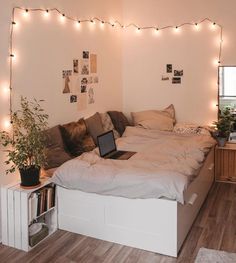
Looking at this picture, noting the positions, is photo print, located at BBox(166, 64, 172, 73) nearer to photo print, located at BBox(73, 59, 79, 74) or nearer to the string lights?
the string lights

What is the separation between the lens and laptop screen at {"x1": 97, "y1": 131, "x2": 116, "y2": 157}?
3615 mm

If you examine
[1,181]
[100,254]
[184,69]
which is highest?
[184,69]

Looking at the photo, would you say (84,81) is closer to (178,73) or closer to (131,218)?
(178,73)

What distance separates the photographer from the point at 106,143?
12.3ft

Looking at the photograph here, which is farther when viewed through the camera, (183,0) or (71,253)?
(183,0)

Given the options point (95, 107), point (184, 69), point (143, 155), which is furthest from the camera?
point (184, 69)

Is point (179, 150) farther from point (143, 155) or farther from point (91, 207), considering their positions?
point (91, 207)

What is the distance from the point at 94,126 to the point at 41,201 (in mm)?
1422

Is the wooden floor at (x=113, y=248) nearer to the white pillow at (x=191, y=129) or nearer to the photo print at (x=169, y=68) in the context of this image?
the white pillow at (x=191, y=129)

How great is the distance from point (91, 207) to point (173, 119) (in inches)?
92.1

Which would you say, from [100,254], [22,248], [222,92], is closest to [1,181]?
[22,248]

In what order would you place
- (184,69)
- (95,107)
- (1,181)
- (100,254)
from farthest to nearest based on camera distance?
(184,69) → (95,107) → (1,181) → (100,254)

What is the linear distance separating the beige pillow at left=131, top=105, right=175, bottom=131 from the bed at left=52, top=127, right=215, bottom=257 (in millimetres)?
1243

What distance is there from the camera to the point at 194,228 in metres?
3.34
